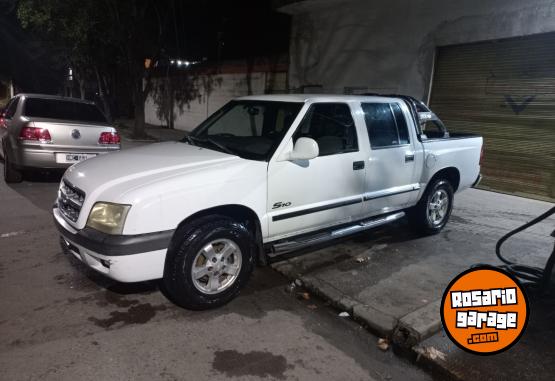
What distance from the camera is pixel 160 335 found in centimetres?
307

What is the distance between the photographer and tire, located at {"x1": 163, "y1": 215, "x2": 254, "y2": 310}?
10.5ft

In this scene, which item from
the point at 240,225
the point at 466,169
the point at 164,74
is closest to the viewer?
the point at 240,225

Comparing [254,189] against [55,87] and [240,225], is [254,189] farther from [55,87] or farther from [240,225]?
[55,87]

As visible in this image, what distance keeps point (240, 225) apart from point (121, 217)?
978 mm

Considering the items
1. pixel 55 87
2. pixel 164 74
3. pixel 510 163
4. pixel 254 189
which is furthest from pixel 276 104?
pixel 55 87

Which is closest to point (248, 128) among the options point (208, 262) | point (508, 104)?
point (208, 262)

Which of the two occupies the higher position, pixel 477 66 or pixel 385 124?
pixel 477 66

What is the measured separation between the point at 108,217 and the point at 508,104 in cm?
811

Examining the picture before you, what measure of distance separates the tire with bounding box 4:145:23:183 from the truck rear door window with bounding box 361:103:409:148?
5.98 meters

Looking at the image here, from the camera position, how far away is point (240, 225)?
3.52 m

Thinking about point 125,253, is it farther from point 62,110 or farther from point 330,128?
point 62,110
